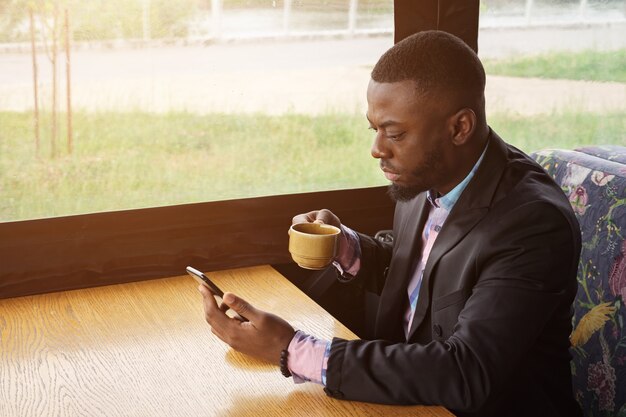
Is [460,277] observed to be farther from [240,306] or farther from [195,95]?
[195,95]

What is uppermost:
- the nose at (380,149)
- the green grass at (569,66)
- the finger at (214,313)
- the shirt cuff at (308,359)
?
the green grass at (569,66)

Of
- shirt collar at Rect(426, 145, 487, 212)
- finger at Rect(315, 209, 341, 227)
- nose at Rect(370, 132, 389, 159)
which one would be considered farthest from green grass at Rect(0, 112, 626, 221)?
nose at Rect(370, 132, 389, 159)

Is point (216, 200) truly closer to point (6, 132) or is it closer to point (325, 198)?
point (325, 198)

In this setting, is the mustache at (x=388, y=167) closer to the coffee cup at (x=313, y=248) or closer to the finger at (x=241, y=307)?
the coffee cup at (x=313, y=248)

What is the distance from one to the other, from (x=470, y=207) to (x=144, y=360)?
77 cm

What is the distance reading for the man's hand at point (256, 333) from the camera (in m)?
1.49

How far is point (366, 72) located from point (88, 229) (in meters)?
1.02

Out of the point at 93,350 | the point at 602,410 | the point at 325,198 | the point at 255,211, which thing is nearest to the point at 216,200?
Answer: the point at 255,211

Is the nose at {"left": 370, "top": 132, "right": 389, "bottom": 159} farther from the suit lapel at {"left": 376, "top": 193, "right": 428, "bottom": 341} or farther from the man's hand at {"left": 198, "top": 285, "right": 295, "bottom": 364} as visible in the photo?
the man's hand at {"left": 198, "top": 285, "right": 295, "bottom": 364}

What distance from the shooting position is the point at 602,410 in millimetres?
1897

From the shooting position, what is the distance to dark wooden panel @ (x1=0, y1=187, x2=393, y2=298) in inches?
79.4

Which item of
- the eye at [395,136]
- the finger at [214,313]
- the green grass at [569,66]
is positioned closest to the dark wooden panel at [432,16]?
the green grass at [569,66]

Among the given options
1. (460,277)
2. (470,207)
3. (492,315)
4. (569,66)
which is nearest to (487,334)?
(492,315)

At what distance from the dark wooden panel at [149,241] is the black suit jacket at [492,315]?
71cm
